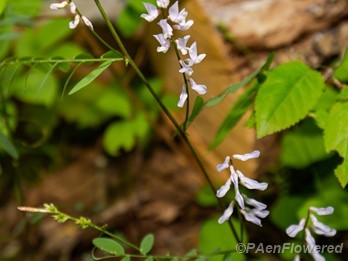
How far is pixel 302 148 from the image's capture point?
154 cm

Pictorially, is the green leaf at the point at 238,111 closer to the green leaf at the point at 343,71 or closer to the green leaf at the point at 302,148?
the green leaf at the point at 343,71

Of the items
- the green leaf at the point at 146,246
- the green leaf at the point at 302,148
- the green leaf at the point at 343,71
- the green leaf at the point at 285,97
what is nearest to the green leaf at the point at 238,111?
the green leaf at the point at 285,97

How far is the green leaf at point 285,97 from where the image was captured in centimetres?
103

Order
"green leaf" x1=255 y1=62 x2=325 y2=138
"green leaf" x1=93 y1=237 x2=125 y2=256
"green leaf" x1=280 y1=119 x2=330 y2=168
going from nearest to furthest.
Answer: "green leaf" x1=93 y1=237 x2=125 y2=256
"green leaf" x1=255 y1=62 x2=325 y2=138
"green leaf" x1=280 y1=119 x2=330 y2=168

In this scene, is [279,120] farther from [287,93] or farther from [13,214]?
[13,214]

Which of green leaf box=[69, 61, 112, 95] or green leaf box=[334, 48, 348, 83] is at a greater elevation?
green leaf box=[69, 61, 112, 95]

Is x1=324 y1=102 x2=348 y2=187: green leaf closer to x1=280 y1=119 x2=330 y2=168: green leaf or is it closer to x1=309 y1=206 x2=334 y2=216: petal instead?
x1=309 y1=206 x2=334 y2=216: petal

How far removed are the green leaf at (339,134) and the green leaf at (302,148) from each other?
51cm

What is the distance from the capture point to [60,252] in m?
2.00

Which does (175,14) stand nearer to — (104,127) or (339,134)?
(339,134)

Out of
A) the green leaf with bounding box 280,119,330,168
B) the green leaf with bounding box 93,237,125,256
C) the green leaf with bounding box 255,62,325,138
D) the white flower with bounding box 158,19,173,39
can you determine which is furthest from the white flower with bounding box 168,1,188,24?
the green leaf with bounding box 280,119,330,168

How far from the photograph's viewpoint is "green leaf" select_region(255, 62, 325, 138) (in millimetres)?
1026

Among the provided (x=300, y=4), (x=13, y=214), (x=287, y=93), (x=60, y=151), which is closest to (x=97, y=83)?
(x=60, y=151)

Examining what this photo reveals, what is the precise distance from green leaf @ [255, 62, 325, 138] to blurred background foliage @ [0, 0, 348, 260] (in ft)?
0.47
